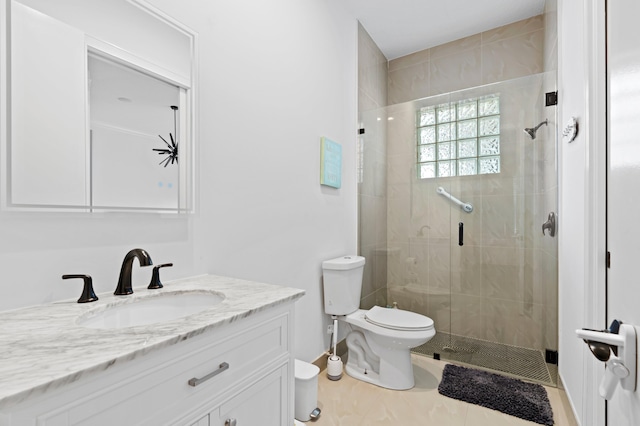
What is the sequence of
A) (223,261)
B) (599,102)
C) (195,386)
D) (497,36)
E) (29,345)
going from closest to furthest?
(29,345), (195,386), (599,102), (223,261), (497,36)

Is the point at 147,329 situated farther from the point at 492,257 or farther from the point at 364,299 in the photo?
the point at 492,257

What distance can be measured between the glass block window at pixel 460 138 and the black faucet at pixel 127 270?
2.27m

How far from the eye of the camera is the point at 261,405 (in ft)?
3.11

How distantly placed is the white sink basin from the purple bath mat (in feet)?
5.42

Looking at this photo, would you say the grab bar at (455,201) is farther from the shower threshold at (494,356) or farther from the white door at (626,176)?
the white door at (626,176)

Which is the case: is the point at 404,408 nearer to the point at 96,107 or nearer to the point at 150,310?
the point at 150,310

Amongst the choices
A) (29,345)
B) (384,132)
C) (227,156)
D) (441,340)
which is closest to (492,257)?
(441,340)

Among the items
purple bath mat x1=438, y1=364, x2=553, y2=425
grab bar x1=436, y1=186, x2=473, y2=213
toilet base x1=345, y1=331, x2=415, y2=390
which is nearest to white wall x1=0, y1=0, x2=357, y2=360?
toilet base x1=345, y1=331, x2=415, y2=390

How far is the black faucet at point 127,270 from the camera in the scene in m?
1.00

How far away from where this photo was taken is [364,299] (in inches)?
99.6

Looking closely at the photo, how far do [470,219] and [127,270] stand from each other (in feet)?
7.76

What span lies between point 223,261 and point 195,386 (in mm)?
693

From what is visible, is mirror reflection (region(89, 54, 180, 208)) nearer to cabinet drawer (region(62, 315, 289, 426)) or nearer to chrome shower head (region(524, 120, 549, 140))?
cabinet drawer (region(62, 315, 289, 426))

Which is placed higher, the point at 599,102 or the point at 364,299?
the point at 599,102
